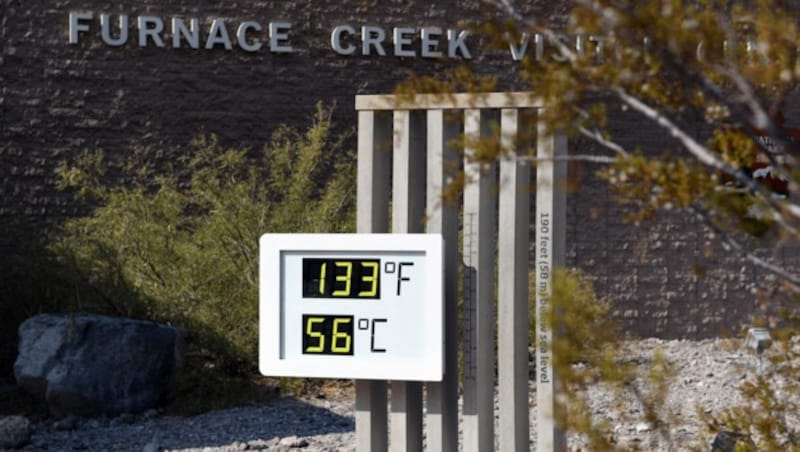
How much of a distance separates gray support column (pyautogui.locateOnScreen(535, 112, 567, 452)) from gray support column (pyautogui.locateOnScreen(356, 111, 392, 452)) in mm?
737

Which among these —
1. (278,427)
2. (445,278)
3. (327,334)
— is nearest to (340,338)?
(327,334)

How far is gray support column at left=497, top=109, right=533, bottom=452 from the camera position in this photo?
265 inches

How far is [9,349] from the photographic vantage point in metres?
12.8

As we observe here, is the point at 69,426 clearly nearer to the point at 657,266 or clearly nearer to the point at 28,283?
the point at 28,283

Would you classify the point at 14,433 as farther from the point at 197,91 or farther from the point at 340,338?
the point at 197,91

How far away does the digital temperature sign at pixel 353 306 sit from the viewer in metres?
6.49

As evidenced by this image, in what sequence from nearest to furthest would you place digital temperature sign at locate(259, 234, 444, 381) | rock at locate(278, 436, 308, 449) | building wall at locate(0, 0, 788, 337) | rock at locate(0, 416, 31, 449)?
digital temperature sign at locate(259, 234, 444, 381), rock at locate(278, 436, 308, 449), rock at locate(0, 416, 31, 449), building wall at locate(0, 0, 788, 337)

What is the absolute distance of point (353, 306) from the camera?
658 cm

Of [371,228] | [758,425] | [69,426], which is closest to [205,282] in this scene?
[69,426]

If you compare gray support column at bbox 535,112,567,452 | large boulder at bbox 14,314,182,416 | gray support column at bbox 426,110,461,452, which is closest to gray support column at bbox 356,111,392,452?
gray support column at bbox 426,110,461,452

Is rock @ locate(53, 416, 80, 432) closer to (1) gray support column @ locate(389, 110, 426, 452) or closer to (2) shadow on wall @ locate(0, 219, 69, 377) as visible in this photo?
(2) shadow on wall @ locate(0, 219, 69, 377)

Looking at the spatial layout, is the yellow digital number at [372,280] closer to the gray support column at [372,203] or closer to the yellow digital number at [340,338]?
the yellow digital number at [340,338]

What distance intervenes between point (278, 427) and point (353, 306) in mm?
3634

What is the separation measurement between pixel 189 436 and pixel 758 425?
5.69 metres
